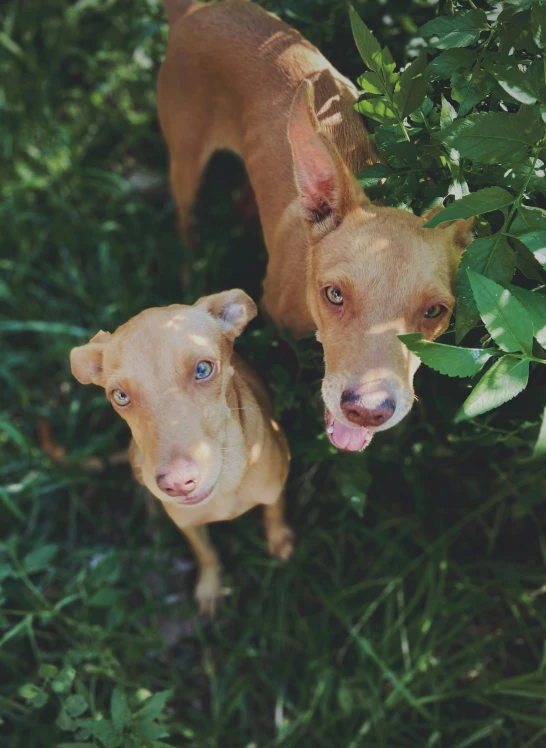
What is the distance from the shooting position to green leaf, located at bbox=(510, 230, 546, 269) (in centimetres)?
256

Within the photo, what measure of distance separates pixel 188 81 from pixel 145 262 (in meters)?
1.77

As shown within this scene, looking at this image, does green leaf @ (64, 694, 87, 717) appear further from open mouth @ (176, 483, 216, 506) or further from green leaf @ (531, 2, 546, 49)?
green leaf @ (531, 2, 546, 49)

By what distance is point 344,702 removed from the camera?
4.40m

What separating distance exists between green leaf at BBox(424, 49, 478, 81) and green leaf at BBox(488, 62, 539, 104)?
0.26 metres

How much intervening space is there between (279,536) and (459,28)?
3289 millimetres

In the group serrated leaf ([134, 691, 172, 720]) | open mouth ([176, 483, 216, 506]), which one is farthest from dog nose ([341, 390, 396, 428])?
serrated leaf ([134, 691, 172, 720])

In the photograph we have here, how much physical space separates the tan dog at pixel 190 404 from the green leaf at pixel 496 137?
51.3 inches

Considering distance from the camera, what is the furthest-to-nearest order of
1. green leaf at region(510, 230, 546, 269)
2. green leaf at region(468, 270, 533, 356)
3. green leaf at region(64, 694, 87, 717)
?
green leaf at region(64, 694, 87, 717), green leaf at region(510, 230, 546, 269), green leaf at region(468, 270, 533, 356)

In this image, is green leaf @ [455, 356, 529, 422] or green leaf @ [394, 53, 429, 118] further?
green leaf @ [394, 53, 429, 118]

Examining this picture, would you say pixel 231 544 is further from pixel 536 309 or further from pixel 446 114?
pixel 446 114

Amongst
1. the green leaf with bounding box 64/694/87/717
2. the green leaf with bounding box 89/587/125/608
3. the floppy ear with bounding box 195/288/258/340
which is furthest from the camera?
the green leaf with bounding box 89/587/125/608

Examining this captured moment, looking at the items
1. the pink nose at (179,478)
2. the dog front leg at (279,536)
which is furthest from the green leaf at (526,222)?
the dog front leg at (279,536)

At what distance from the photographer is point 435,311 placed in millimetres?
3080

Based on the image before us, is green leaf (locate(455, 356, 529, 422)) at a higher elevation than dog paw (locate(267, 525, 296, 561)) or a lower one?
higher
